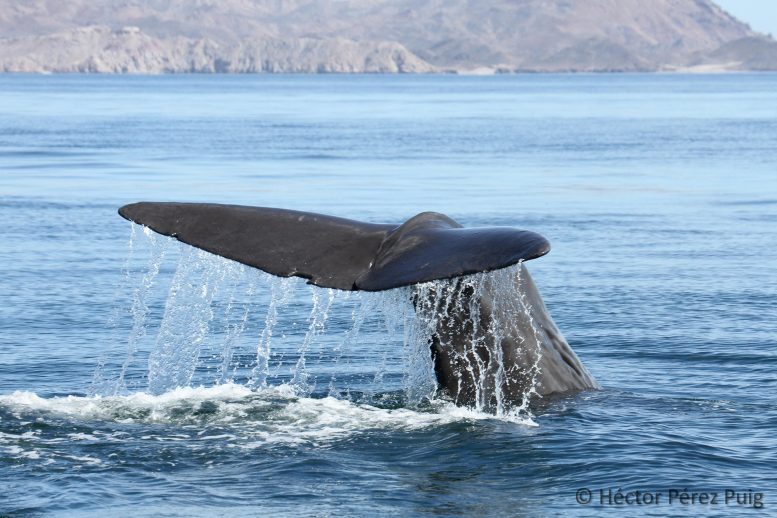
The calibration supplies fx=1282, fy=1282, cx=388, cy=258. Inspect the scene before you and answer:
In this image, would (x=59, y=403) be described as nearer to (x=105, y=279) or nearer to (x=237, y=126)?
(x=105, y=279)

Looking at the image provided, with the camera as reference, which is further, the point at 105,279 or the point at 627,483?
the point at 105,279

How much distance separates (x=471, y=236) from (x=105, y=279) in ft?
29.7

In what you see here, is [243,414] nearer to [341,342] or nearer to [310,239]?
[310,239]

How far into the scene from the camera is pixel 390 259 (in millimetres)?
6375

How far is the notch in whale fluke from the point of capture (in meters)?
6.27

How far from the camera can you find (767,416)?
8.32 metres

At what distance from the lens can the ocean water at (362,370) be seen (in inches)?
266

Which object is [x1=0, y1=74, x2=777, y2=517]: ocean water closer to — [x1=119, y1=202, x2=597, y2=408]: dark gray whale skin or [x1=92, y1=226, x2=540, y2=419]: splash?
[x1=92, y1=226, x2=540, y2=419]: splash

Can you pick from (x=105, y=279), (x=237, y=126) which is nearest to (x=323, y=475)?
(x=105, y=279)

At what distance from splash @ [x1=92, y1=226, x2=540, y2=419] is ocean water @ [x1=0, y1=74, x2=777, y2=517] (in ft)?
0.16

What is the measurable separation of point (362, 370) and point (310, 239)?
352 cm

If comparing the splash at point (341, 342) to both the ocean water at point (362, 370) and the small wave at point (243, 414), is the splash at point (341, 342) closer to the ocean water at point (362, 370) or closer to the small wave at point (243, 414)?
the ocean water at point (362, 370)

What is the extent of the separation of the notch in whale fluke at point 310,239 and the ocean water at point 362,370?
386 mm

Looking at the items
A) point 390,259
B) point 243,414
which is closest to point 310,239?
point 390,259
